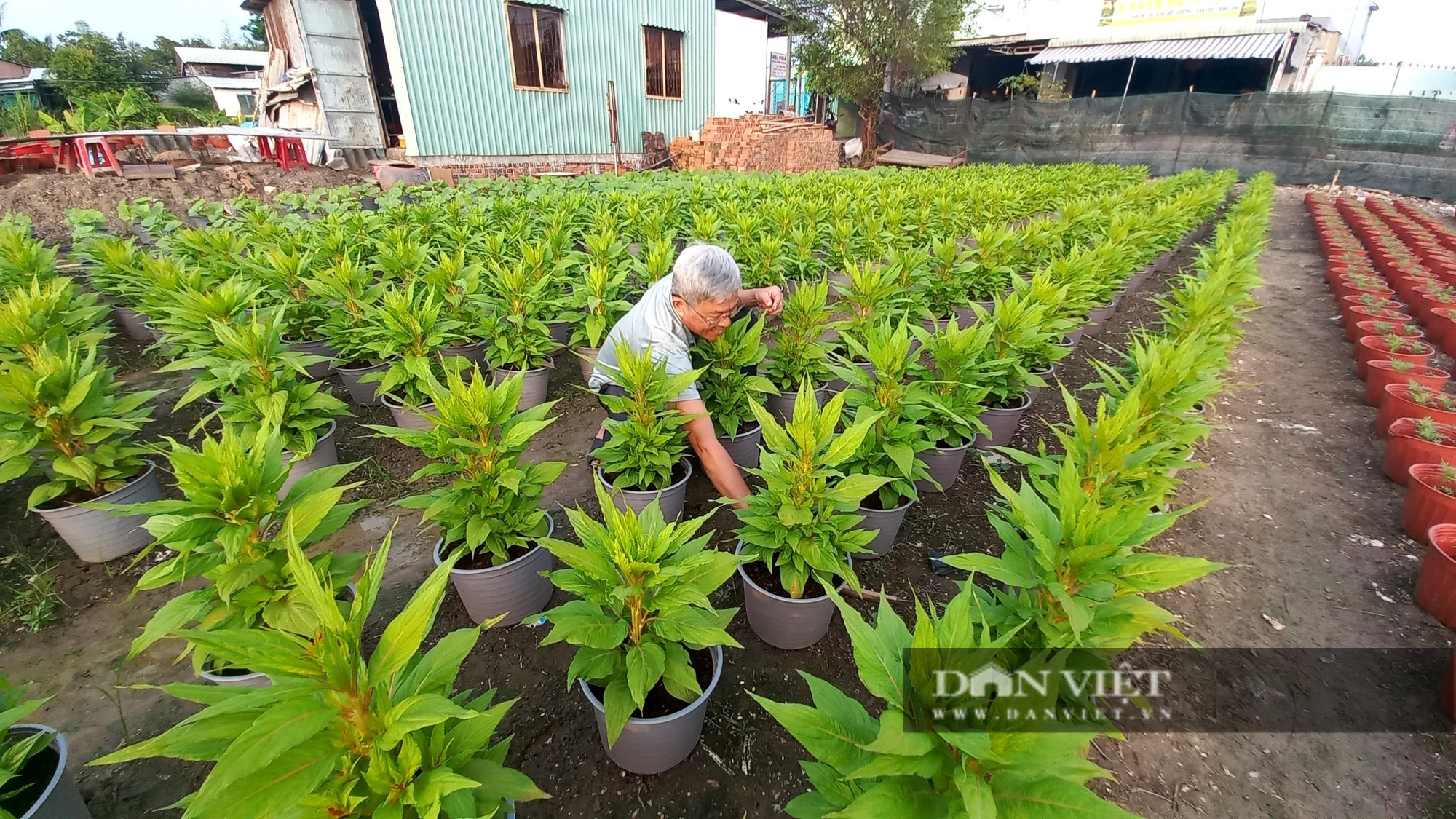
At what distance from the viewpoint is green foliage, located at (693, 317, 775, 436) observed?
3.45m

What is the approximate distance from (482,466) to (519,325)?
2.27 meters

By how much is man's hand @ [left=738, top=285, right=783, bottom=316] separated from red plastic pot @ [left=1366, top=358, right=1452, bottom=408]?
553cm

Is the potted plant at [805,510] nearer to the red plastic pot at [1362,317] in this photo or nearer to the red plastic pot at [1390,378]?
the red plastic pot at [1390,378]

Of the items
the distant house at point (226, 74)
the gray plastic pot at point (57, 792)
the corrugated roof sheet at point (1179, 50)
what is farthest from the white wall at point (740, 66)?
the distant house at point (226, 74)

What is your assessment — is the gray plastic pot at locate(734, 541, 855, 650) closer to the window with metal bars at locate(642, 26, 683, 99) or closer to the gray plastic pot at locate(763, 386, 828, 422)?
the gray plastic pot at locate(763, 386, 828, 422)

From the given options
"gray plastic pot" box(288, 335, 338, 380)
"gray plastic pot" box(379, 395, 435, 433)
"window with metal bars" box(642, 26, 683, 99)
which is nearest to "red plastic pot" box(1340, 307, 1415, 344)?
"gray plastic pot" box(379, 395, 435, 433)

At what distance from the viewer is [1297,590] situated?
3.32 metres

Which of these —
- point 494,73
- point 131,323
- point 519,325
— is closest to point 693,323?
point 519,325

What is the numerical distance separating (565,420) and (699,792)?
3348 mm

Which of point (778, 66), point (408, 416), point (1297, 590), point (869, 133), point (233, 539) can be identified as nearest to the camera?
point (233, 539)

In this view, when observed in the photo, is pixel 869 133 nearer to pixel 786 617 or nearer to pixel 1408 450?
pixel 1408 450

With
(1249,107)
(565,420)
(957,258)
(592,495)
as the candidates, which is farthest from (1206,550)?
(1249,107)

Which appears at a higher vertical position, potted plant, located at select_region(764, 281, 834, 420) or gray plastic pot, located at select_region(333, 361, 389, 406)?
potted plant, located at select_region(764, 281, 834, 420)

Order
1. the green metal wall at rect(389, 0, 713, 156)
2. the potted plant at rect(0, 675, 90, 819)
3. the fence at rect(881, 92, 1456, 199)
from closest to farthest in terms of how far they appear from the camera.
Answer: the potted plant at rect(0, 675, 90, 819), the green metal wall at rect(389, 0, 713, 156), the fence at rect(881, 92, 1456, 199)
